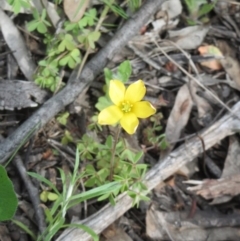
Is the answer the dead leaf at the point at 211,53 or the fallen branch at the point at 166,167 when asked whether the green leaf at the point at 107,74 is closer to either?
the fallen branch at the point at 166,167

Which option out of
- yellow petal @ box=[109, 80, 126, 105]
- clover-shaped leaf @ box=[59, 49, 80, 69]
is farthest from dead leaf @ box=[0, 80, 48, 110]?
yellow petal @ box=[109, 80, 126, 105]

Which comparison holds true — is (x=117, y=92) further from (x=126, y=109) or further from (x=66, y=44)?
(x=66, y=44)

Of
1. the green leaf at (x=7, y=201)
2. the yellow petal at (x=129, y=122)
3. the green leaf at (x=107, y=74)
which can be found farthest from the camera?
the green leaf at (x=107, y=74)

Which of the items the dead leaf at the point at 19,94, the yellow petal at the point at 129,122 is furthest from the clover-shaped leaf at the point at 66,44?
the yellow petal at the point at 129,122

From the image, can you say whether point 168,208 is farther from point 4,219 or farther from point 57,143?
point 4,219

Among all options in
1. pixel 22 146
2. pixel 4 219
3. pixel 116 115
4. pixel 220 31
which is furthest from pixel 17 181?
pixel 220 31

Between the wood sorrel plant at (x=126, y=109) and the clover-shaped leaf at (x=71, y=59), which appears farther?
the clover-shaped leaf at (x=71, y=59)

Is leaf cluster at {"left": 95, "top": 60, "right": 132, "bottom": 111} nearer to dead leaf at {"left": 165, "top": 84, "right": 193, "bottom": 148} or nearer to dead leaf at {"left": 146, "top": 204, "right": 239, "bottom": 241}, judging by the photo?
dead leaf at {"left": 165, "top": 84, "right": 193, "bottom": 148}
